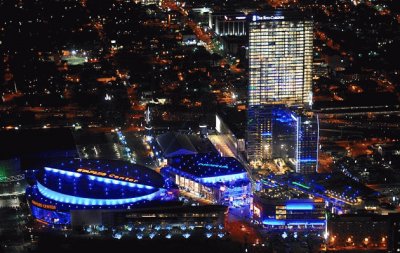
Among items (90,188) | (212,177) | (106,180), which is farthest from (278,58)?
(90,188)

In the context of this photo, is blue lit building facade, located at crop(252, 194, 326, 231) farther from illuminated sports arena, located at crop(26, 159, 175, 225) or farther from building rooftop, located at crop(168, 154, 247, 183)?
illuminated sports arena, located at crop(26, 159, 175, 225)

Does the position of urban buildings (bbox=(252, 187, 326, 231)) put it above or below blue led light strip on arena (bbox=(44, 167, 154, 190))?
below

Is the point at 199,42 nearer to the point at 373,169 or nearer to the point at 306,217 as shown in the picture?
the point at 373,169

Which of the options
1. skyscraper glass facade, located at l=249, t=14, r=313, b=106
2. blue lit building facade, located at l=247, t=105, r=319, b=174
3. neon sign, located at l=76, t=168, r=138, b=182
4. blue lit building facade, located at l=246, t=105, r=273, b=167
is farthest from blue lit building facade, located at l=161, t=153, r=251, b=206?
skyscraper glass facade, located at l=249, t=14, r=313, b=106

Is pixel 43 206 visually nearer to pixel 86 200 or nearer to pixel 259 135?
pixel 86 200

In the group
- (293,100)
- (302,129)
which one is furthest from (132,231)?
(293,100)

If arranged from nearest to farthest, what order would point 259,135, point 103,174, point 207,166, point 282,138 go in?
point 103,174 → point 207,166 → point 282,138 → point 259,135
